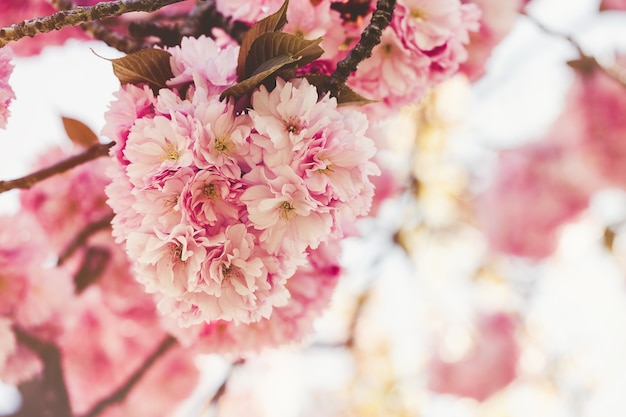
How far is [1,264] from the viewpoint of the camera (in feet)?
2.33

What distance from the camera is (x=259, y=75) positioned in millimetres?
326

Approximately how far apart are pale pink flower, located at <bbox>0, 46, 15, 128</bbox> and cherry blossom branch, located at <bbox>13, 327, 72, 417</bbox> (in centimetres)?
49

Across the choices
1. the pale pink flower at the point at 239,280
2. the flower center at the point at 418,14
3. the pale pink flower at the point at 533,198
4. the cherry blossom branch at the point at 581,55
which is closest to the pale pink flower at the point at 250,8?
the flower center at the point at 418,14

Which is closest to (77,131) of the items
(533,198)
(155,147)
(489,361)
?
(155,147)

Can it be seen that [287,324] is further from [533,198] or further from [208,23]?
[533,198]

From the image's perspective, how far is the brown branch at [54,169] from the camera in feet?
1.48

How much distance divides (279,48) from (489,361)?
1.10m

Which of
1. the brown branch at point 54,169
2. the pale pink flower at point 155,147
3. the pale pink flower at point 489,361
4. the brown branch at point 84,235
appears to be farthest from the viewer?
the pale pink flower at point 489,361

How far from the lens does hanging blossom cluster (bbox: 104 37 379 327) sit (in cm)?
32

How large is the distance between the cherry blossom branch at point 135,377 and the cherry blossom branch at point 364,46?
60 cm

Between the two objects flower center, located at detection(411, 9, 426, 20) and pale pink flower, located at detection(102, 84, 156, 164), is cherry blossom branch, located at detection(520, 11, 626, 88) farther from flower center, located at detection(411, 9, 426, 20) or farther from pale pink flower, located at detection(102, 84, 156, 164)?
pale pink flower, located at detection(102, 84, 156, 164)

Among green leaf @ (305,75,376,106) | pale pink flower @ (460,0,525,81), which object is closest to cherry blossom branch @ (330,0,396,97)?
green leaf @ (305,75,376,106)

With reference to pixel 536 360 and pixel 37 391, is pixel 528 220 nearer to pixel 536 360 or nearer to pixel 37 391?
pixel 536 360

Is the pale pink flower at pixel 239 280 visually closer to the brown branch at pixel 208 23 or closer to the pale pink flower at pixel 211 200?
the pale pink flower at pixel 211 200
